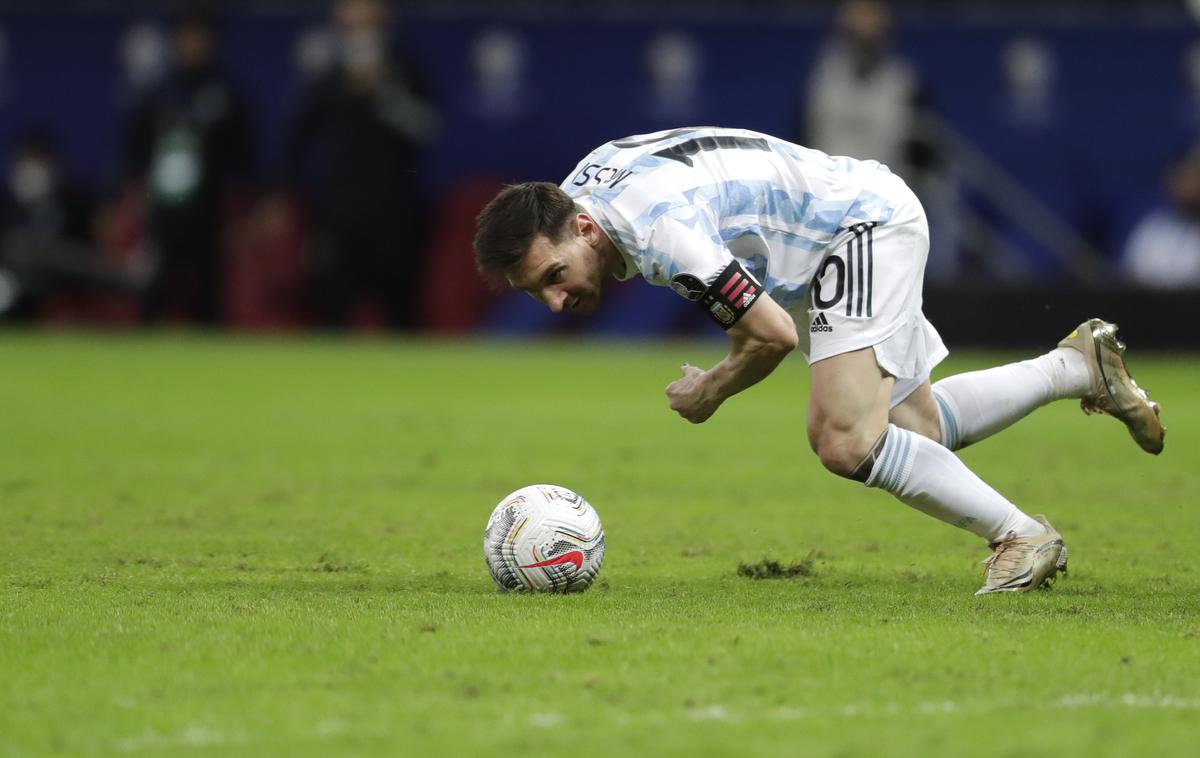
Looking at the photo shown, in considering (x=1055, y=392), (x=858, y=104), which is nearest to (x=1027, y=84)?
(x=858, y=104)

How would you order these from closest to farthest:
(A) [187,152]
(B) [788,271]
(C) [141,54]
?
(B) [788,271] < (A) [187,152] < (C) [141,54]

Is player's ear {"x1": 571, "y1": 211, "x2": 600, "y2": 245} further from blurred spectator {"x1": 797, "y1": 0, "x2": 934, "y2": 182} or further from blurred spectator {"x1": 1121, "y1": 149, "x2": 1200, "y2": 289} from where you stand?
blurred spectator {"x1": 1121, "y1": 149, "x2": 1200, "y2": 289}

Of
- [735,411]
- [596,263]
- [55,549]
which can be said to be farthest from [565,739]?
[735,411]

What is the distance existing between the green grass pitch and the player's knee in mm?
415

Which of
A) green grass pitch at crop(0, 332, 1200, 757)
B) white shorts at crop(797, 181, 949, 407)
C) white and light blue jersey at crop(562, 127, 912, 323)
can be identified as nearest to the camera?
green grass pitch at crop(0, 332, 1200, 757)

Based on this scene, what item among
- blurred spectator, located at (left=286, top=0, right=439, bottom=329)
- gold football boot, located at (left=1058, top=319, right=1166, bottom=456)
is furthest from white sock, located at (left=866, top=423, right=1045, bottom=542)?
blurred spectator, located at (left=286, top=0, right=439, bottom=329)

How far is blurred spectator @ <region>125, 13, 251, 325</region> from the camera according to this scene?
61.8ft

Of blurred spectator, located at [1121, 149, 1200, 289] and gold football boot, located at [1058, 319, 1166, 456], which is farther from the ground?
gold football boot, located at [1058, 319, 1166, 456]

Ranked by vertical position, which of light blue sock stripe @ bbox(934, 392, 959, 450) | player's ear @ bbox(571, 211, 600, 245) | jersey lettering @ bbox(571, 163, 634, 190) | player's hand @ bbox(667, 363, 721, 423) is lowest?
light blue sock stripe @ bbox(934, 392, 959, 450)

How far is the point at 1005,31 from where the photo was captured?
21469mm

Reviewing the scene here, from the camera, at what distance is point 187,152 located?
19406mm

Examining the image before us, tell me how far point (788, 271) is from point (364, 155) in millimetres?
13305

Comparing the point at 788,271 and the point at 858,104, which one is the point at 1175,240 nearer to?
the point at 858,104

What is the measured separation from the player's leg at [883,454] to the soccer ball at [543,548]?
78 centimetres
